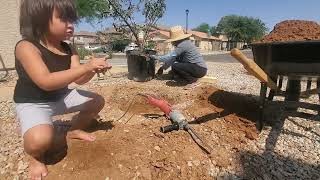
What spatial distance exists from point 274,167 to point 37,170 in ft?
7.19

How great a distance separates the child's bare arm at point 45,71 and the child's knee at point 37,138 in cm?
35

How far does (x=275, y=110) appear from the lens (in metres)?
4.62

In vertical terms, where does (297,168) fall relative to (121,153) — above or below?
below

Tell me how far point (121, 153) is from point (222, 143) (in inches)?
45.4

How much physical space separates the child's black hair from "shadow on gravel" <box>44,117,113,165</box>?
3.49 feet

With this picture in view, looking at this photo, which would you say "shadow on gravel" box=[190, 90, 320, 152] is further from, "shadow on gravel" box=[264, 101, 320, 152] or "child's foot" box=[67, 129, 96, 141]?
"child's foot" box=[67, 129, 96, 141]

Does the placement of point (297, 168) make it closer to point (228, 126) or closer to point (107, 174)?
point (228, 126)

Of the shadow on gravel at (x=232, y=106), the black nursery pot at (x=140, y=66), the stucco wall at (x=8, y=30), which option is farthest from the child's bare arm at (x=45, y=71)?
the stucco wall at (x=8, y=30)

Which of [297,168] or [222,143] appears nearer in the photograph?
[297,168]

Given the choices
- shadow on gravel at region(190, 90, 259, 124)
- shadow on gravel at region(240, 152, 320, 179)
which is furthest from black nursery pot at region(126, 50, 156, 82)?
shadow on gravel at region(240, 152, 320, 179)

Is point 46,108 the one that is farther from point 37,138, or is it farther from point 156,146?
point 156,146

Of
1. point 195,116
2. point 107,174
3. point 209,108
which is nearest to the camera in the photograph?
point 107,174

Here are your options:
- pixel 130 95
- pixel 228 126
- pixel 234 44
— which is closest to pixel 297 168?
pixel 228 126

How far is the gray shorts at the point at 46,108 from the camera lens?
2496 millimetres
